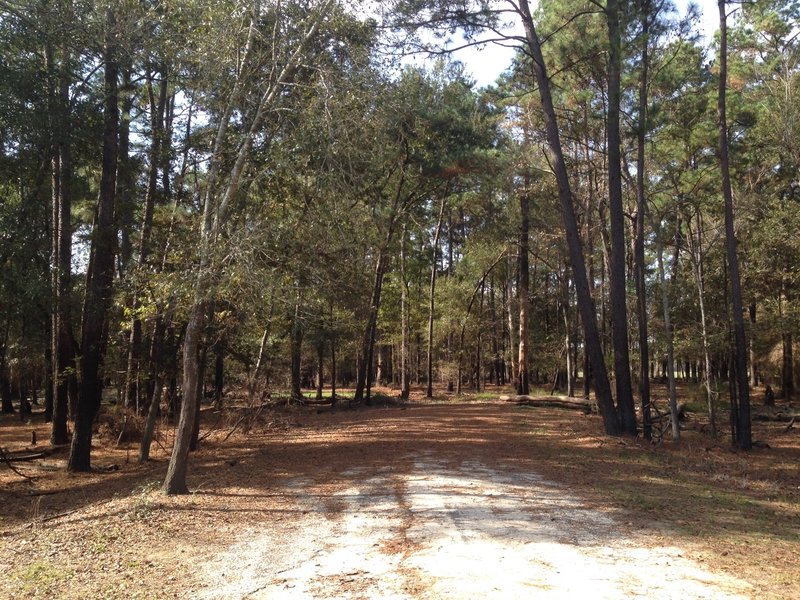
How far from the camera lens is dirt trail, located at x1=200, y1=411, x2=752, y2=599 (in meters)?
4.66

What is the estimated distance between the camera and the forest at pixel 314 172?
9367mm

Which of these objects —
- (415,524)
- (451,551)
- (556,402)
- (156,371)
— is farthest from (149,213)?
(556,402)

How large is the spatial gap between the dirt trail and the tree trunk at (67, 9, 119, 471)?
5.65 metres

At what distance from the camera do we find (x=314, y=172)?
938cm

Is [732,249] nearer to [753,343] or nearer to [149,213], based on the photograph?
[149,213]

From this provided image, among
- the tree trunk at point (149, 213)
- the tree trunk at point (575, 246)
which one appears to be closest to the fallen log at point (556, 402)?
the tree trunk at point (575, 246)

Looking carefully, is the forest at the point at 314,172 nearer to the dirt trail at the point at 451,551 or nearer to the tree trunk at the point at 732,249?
the tree trunk at the point at 732,249

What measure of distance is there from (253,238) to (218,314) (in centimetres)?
323

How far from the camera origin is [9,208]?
11484 mm

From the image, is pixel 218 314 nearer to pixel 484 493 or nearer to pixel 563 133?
pixel 484 493

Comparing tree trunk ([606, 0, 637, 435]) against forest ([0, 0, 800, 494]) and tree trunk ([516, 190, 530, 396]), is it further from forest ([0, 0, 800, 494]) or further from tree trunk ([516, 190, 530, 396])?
tree trunk ([516, 190, 530, 396])

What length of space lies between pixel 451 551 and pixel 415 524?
1188 millimetres

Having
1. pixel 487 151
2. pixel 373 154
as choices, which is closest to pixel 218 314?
pixel 373 154

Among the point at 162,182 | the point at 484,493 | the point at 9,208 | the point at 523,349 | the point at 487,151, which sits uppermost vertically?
the point at 487,151
